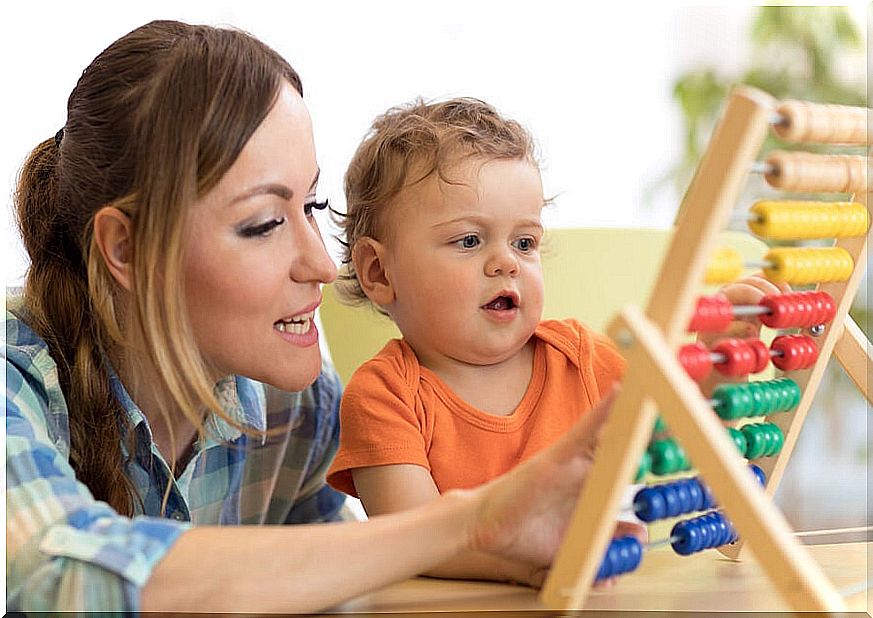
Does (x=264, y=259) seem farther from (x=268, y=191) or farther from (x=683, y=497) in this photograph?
(x=683, y=497)

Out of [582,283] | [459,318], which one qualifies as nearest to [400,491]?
[459,318]

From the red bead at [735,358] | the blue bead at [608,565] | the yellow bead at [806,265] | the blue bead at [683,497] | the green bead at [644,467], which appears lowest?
the blue bead at [608,565]

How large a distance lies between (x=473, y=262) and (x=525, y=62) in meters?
2.01

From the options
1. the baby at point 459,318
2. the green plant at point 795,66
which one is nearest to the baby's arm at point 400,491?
the baby at point 459,318

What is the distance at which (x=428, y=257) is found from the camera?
1319 mm

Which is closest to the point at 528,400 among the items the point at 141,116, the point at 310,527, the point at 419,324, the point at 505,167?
the point at 419,324

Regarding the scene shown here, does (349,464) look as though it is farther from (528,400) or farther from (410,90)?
(410,90)

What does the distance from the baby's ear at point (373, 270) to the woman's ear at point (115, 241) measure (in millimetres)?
289

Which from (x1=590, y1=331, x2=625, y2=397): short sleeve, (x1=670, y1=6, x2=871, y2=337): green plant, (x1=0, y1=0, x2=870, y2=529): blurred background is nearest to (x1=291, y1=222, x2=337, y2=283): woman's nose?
(x1=590, y1=331, x2=625, y2=397): short sleeve

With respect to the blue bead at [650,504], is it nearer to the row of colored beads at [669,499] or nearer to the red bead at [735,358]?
the row of colored beads at [669,499]

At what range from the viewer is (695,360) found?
99 cm

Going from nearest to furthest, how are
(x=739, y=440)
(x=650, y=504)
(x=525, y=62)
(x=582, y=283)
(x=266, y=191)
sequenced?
1. (x=650, y=504)
2. (x=739, y=440)
3. (x=266, y=191)
4. (x=582, y=283)
5. (x=525, y=62)

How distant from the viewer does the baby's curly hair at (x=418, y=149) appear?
1.34 metres

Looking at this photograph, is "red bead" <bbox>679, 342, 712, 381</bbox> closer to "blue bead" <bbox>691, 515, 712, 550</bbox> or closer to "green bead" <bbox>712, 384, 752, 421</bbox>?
"green bead" <bbox>712, 384, 752, 421</bbox>
